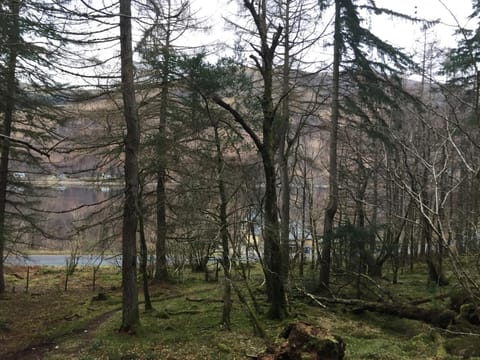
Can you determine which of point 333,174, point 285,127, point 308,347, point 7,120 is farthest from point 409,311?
point 7,120

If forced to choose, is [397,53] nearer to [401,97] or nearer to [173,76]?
[401,97]

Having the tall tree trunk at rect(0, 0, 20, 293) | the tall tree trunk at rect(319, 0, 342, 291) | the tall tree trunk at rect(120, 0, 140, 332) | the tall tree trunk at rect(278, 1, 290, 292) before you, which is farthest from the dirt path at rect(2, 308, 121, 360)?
the tall tree trunk at rect(319, 0, 342, 291)

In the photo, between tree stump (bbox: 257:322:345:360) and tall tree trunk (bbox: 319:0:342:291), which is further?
tall tree trunk (bbox: 319:0:342:291)

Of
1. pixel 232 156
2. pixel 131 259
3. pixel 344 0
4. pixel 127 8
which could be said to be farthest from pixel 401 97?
pixel 131 259

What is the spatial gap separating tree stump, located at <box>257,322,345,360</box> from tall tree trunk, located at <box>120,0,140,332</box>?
4.92 m

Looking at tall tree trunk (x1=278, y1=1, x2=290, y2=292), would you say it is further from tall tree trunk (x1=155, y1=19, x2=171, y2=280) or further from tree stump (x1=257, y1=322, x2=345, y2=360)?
tree stump (x1=257, y1=322, x2=345, y2=360)

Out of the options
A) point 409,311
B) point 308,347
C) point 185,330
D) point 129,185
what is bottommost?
point 185,330

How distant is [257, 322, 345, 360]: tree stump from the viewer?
5.41 meters

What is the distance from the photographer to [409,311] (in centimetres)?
976

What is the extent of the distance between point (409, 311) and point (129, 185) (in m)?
7.39

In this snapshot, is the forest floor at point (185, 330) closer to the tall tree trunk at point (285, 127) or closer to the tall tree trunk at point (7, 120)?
the tall tree trunk at point (285, 127)

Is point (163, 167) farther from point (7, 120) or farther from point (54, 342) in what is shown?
point (7, 120)

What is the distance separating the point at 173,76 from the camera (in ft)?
37.0

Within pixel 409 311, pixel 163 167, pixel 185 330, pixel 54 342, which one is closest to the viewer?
pixel 54 342
